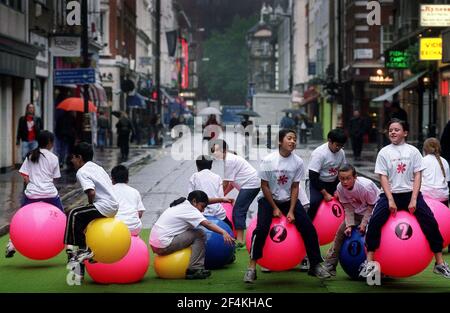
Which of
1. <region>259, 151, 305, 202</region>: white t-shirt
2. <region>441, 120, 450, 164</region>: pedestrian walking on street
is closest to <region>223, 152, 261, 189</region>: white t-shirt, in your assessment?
<region>259, 151, 305, 202</region>: white t-shirt

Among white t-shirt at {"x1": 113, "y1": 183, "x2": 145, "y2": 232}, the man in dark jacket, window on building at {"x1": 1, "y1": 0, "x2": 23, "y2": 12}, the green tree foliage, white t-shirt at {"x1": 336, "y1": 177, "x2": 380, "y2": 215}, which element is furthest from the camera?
the green tree foliage

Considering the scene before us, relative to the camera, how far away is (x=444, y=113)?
138 ft

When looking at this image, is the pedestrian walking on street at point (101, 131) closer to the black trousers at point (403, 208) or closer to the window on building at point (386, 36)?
the window on building at point (386, 36)

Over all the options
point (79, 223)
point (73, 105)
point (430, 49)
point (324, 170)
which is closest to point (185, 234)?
point (79, 223)

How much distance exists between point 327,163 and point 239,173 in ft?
6.39

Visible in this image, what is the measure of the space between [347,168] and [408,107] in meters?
42.1

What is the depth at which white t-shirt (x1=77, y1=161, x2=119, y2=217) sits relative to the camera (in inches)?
433

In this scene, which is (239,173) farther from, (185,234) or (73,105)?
(73,105)

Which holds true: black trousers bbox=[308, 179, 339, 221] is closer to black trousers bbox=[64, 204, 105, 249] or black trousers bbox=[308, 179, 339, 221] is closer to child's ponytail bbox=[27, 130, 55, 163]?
black trousers bbox=[64, 204, 105, 249]

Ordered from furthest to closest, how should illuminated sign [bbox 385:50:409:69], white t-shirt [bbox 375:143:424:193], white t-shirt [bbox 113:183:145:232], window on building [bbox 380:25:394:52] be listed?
window on building [bbox 380:25:394:52] < illuminated sign [bbox 385:50:409:69] < white t-shirt [bbox 113:183:145:232] < white t-shirt [bbox 375:143:424:193]

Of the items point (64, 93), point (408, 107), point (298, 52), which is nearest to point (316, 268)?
point (64, 93)

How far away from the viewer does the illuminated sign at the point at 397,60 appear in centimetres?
4278

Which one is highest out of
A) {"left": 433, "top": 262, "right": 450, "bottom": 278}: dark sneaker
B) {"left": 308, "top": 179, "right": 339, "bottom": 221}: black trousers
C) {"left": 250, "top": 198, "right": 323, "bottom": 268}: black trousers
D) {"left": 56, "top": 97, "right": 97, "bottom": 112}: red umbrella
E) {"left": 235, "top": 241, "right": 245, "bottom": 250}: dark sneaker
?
{"left": 56, "top": 97, "right": 97, "bottom": 112}: red umbrella

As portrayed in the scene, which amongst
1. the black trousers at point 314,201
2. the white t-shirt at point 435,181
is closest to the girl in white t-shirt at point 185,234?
the black trousers at point 314,201
